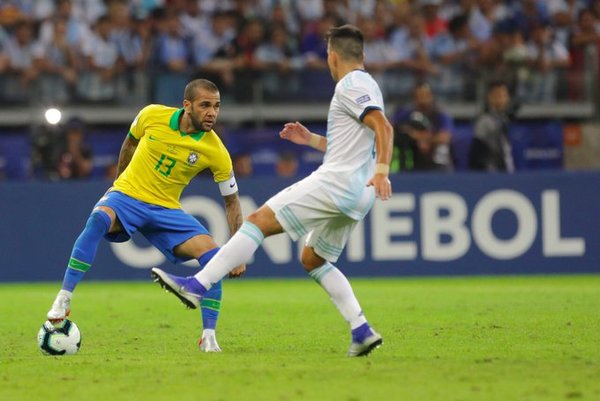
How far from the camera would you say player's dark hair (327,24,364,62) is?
827cm

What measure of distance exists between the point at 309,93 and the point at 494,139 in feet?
10.6

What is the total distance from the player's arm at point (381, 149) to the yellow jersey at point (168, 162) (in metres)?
1.91

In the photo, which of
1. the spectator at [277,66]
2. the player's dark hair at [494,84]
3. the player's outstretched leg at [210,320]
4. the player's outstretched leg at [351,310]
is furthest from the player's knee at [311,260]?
the spectator at [277,66]

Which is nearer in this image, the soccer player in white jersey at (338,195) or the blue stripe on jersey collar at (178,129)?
the soccer player in white jersey at (338,195)

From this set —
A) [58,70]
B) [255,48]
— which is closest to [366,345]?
[58,70]

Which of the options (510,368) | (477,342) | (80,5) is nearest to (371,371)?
(510,368)

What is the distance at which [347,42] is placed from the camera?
8297 millimetres

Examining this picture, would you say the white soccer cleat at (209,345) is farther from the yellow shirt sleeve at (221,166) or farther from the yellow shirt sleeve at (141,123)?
the yellow shirt sleeve at (141,123)

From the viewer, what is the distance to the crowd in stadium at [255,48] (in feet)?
61.3

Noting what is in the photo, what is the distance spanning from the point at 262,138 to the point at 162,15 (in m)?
2.69

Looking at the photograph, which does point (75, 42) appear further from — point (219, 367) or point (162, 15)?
point (219, 367)

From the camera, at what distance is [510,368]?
771 cm

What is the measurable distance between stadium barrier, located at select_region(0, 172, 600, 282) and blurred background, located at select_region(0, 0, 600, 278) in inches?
1.3

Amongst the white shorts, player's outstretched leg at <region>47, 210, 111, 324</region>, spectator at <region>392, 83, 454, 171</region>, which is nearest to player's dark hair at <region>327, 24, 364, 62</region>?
the white shorts
